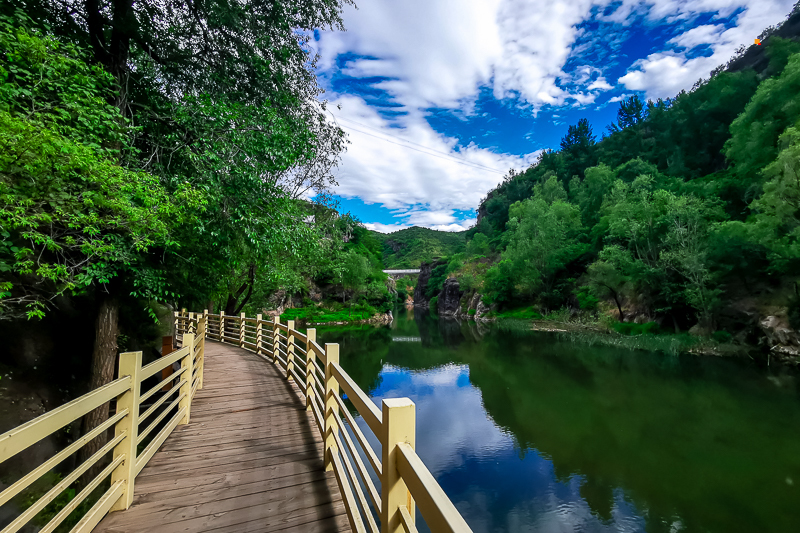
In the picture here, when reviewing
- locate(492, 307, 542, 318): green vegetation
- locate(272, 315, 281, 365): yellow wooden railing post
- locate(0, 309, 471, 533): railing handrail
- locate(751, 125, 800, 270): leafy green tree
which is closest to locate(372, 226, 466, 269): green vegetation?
locate(492, 307, 542, 318): green vegetation

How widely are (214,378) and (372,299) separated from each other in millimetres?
40405

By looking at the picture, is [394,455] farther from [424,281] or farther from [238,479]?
[424,281]

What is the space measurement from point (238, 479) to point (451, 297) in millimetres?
57687

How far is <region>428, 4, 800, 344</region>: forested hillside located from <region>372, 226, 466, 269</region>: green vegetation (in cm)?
6932

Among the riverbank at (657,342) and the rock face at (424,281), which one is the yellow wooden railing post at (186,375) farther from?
the rock face at (424,281)

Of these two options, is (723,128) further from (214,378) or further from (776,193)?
(214,378)

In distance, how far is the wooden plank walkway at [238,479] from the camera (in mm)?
2738

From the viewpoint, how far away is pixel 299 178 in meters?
12.8

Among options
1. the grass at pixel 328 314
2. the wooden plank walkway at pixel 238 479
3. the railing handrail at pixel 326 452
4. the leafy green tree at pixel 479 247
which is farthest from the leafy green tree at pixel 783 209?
the leafy green tree at pixel 479 247

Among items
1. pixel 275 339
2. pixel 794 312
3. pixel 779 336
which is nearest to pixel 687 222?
pixel 794 312

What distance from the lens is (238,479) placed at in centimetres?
345

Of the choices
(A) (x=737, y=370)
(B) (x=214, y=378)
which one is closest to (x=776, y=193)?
(A) (x=737, y=370)

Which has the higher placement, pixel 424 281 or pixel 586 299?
pixel 424 281

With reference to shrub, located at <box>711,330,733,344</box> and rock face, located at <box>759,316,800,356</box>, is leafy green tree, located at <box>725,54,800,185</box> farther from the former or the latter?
shrub, located at <box>711,330,733,344</box>
